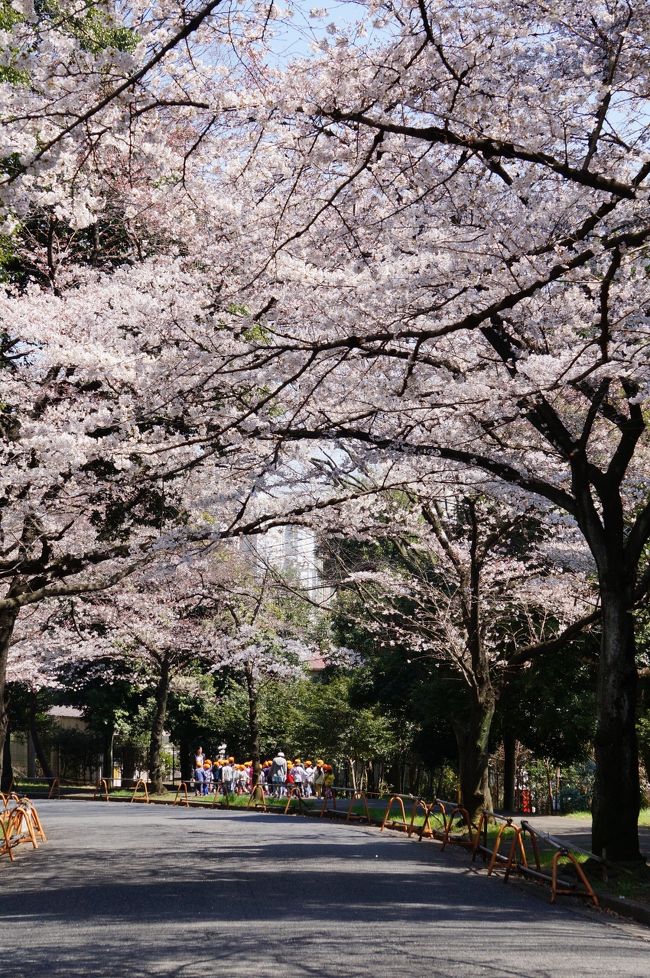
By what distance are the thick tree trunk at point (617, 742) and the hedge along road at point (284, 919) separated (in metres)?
1.33

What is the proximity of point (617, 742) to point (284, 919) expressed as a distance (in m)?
4.91

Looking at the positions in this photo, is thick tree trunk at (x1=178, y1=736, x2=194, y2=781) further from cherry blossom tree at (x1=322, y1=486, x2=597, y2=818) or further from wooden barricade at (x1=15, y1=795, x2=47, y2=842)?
wooden barricade at (x1=15, y1=795, x2=47, y2=842)

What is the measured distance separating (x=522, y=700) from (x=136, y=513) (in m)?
12.9

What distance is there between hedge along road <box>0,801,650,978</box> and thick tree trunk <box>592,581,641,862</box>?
133 cm

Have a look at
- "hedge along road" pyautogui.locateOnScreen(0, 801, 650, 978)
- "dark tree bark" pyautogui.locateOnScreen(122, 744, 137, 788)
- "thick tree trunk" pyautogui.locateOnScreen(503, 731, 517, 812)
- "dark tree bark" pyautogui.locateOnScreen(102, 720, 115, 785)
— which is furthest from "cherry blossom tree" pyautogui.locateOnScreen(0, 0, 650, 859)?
"dark tree bark" pyautogui.locateOnScreen(122, 744, 137, 788)

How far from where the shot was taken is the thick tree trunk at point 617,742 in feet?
38.7

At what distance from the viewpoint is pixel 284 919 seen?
889 cm

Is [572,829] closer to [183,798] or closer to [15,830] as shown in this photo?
[15,830]

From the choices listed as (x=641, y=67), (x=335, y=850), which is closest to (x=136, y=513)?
(x=335, y=850)

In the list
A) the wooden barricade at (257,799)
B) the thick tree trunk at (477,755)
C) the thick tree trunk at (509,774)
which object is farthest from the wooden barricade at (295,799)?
the thick tree trunk at (477,755)

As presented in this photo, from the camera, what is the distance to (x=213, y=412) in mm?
12766

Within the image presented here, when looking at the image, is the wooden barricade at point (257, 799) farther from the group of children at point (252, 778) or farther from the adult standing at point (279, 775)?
the adult standing at point (279, 775)

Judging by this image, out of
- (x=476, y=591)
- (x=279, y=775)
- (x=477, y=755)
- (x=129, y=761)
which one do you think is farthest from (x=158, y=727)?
(x=476, y=591)

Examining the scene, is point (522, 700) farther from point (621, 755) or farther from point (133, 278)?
point (133, 278)
